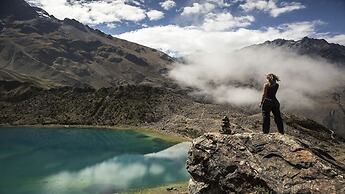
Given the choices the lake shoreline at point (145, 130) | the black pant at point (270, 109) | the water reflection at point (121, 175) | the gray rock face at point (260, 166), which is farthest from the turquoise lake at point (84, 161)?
the black pant at point (270, 109)

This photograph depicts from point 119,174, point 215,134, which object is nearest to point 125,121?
point 119,174

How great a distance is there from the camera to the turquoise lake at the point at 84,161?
70.2 m

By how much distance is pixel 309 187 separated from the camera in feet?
64.4

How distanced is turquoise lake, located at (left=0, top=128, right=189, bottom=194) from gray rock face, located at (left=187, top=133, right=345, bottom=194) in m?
41.6

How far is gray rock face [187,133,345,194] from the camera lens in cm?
1991

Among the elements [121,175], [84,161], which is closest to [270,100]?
[121,175]

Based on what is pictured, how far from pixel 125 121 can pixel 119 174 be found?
105 meters

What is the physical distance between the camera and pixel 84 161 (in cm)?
10112

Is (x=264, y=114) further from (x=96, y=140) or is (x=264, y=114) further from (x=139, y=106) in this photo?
(x=139, y=106)

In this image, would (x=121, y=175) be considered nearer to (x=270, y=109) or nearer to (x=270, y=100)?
(x=270, y=109)

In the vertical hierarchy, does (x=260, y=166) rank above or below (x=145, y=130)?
above

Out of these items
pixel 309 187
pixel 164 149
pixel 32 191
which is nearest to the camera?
pixel 309 187

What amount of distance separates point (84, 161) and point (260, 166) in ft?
277

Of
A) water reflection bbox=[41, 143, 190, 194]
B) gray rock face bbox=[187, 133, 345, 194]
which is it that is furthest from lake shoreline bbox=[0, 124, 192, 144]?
gray rock face bbox=[187, 133, 345, 194]
